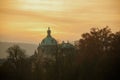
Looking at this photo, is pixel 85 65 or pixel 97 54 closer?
pixel 85 65

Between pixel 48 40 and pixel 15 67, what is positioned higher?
pixel 48 40

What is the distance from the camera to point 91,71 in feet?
78.0

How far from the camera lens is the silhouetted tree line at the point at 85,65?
75.9ft

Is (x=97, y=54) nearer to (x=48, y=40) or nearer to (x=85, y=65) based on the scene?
(x=85, y=65)

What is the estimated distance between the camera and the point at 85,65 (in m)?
24.6

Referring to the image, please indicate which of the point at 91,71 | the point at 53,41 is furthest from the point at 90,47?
the point at 53,41

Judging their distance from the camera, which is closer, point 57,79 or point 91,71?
point 91,71

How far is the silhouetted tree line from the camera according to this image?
75.9 feet

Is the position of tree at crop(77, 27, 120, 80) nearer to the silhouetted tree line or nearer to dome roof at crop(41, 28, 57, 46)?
the silhouetted tree line

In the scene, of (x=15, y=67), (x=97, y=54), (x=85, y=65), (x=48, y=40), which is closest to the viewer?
(x=85, y=65)

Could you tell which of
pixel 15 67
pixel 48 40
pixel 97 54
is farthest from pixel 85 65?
pixel 48 40

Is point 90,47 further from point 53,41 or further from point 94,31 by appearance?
point 53,41

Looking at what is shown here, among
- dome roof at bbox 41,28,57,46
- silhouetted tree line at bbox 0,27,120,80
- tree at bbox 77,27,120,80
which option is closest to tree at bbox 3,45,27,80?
silhouetted tree line at bbox 0,27,120,80

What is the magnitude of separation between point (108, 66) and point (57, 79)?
4495 millimetres
